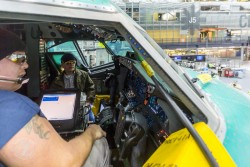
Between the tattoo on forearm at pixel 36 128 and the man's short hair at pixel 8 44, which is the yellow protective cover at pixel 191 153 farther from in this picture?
the man's short hair at pixel 8 44

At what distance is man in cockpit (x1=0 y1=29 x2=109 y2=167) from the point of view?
1.10m

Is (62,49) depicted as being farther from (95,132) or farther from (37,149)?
(37,149)

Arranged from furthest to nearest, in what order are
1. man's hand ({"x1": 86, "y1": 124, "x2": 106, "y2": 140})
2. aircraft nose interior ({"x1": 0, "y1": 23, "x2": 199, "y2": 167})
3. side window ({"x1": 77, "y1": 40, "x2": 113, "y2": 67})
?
1. side window ({"x1": 77, "y1": 40, "x2": 113, "y2": 67})
2. aircraft nose interior ({"x1": 0, "y1": 23, "x2": 199, "y2": 167})
3. man's hand ({"x1": 86, "y1": 124, "x2": 106, "y2": 140})

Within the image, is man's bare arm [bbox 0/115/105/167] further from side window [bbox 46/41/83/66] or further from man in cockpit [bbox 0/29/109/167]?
side window [bbox 46/41/83/66]

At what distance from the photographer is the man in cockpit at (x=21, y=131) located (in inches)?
43.2

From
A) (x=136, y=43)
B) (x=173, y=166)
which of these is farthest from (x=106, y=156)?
(x=136, y=43)

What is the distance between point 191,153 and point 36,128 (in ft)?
2.21

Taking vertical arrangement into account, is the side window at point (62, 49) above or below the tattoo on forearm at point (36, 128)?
above

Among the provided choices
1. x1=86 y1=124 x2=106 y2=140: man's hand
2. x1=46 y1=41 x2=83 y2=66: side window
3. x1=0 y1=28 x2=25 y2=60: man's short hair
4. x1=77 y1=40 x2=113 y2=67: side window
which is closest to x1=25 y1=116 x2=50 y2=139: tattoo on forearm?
x1=0 y1=28 x2=25 y2=60: man's short hair

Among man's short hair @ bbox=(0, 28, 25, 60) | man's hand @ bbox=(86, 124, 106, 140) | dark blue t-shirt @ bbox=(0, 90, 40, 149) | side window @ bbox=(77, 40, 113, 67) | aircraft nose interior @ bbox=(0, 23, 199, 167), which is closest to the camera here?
dark blue t-shirt @ bbox=(0, 90, 40, 149)

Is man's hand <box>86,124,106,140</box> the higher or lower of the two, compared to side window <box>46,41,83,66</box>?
lower

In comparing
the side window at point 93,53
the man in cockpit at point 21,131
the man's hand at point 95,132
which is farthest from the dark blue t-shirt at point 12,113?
the side window at point 93,53

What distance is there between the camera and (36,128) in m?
1.16

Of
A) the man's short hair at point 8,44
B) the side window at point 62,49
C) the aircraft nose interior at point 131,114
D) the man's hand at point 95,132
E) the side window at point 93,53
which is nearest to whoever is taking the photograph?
the man's short hair at point 8,44
